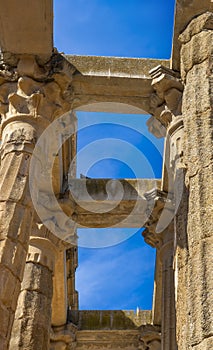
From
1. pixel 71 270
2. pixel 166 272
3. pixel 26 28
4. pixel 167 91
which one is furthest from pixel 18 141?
pixel 71 270

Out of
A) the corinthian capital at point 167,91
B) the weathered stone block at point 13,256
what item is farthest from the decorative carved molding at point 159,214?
the weathered stone block at point 13,256

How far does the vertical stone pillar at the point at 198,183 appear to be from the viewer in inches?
212

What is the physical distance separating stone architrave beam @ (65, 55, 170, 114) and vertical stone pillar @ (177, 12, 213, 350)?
4099 mm

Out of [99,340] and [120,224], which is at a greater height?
[120,224]

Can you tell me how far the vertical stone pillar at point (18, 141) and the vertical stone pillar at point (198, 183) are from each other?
10.2ft

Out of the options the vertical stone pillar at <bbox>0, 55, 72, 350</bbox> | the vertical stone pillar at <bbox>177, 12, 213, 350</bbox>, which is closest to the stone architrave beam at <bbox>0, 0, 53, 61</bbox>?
the vertical stone pillar at <bbox>0, 55, 72, 350</bbox>

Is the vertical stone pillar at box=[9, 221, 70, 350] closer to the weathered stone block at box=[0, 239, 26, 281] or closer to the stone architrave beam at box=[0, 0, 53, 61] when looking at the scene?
the weathered stone block at box=[0, 239, 26, 281]

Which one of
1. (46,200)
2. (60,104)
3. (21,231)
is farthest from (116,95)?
(21,231)

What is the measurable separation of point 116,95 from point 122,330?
1017 centimetres

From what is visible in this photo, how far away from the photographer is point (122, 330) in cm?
1914

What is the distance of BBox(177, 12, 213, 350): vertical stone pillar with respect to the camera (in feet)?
17.7

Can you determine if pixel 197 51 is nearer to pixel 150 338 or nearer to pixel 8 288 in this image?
pixel 8 288

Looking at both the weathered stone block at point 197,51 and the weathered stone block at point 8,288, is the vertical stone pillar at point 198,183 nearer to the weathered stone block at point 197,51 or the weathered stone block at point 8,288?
the weathered stone block at point 197,51

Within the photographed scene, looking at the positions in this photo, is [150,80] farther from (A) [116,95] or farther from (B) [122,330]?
(B) [122,330]
